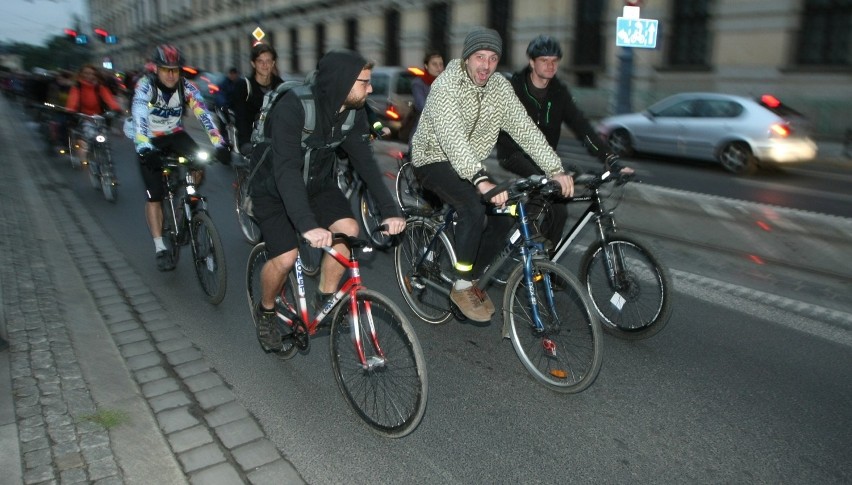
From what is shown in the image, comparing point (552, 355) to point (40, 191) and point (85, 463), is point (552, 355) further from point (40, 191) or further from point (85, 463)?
point (40, 191)

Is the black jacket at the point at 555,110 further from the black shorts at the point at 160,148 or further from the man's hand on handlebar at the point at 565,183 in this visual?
the black shorts at the point at 160,148

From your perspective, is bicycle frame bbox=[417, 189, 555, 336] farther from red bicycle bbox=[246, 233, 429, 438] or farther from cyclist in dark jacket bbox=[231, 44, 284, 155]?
cyclist in dark jacket bbox=[231, 44, 284, 155]

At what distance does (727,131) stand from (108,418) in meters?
12.6

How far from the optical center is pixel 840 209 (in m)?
9.55

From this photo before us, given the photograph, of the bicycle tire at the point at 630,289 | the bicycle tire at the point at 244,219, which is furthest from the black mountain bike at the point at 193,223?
the bicycle tire at the point at 630,289

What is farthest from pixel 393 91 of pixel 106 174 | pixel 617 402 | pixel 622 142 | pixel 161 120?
pixel 617 402

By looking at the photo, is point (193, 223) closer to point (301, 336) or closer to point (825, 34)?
point (301, 336)

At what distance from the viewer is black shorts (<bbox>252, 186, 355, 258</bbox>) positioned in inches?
147

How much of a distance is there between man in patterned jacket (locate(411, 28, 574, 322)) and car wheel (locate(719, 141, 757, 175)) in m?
10.0

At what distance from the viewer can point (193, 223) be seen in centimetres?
548

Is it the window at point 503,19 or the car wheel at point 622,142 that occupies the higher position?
the window at point 503,19

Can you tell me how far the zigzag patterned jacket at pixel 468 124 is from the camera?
4043 mm

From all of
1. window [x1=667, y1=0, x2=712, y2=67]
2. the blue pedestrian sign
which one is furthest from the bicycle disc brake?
window [x1=667, y1=0, x2=712, y2=67]

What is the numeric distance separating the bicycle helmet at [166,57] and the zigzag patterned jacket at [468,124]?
7.85ft
